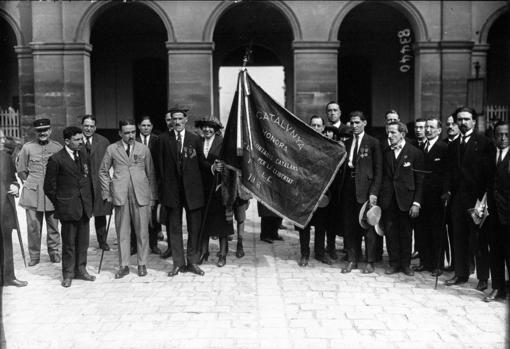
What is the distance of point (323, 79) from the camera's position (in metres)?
15.7

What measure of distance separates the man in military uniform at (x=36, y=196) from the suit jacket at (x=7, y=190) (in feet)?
1.99

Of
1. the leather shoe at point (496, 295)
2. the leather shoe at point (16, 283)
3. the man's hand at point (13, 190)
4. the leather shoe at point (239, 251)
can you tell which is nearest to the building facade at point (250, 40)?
the leather shoe at point (239, 251)

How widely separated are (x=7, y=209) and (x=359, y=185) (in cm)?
459

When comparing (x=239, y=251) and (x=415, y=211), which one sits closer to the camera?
(x=415, y=211)

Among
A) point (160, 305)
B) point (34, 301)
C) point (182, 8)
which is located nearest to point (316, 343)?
point (160, 305)

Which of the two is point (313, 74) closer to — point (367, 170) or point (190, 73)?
point (190, 73)

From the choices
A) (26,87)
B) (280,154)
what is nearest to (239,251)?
(280,154)

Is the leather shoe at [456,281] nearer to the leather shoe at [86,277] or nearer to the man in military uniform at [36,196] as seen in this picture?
the leather shoe at [86,277]

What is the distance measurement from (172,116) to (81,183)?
1520 millimetres

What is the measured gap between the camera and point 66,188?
6.88 meters

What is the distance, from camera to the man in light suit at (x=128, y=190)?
281 inches

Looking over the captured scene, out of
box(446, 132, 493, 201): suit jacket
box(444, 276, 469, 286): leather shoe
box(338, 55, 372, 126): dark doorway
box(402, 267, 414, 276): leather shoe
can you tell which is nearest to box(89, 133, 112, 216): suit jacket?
box(402, 267, 414, 276): leather shoe

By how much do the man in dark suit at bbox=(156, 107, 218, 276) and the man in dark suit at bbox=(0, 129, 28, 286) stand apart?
1.90 meters

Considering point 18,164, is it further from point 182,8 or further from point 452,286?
point 182,8
